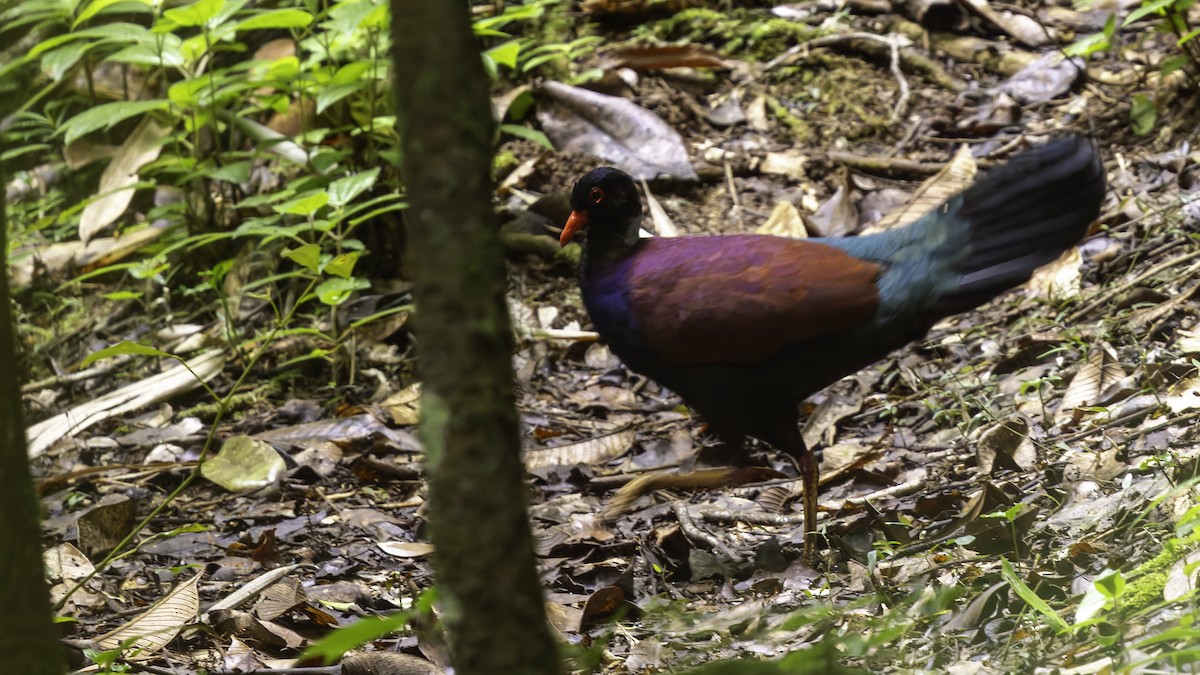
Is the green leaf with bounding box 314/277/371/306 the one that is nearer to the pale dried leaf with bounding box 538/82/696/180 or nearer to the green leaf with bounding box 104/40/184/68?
the green leaf with bounding box 104/40/184/68

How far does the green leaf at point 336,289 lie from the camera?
15.2 feet

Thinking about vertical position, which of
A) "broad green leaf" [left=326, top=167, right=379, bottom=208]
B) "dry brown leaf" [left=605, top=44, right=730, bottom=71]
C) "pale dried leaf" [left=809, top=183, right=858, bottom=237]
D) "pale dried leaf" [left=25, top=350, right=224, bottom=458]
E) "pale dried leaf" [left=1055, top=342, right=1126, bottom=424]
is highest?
"broad green leaf" [left=326, top=167, right=379, bottom=208]

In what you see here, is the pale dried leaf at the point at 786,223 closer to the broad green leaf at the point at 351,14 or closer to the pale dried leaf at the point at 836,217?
the pale dried leaf at the point at 836,217

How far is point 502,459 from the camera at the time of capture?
130 cm

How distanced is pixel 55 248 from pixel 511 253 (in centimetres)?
261

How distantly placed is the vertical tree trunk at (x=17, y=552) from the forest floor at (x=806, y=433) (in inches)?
30.5

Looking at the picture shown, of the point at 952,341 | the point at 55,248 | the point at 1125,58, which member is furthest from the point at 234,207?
the point at 1125,58

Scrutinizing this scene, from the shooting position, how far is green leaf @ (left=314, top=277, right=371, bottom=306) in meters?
A: 4.64

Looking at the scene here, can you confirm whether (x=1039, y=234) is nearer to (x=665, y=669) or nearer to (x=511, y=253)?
(x=665, y=669)

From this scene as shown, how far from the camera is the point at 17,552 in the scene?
5.50ft

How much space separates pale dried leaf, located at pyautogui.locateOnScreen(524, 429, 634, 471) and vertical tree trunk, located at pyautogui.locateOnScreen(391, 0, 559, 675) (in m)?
3.25

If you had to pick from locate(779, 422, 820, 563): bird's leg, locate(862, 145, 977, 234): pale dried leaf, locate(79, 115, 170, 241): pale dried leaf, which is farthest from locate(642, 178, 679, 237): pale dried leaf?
locate(79, 115, 170, 241): pale dried leaf

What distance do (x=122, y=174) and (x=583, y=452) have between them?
3.16 m

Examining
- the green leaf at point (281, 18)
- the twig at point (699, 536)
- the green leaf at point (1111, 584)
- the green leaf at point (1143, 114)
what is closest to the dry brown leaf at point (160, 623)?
the twig at point (699, 536)
